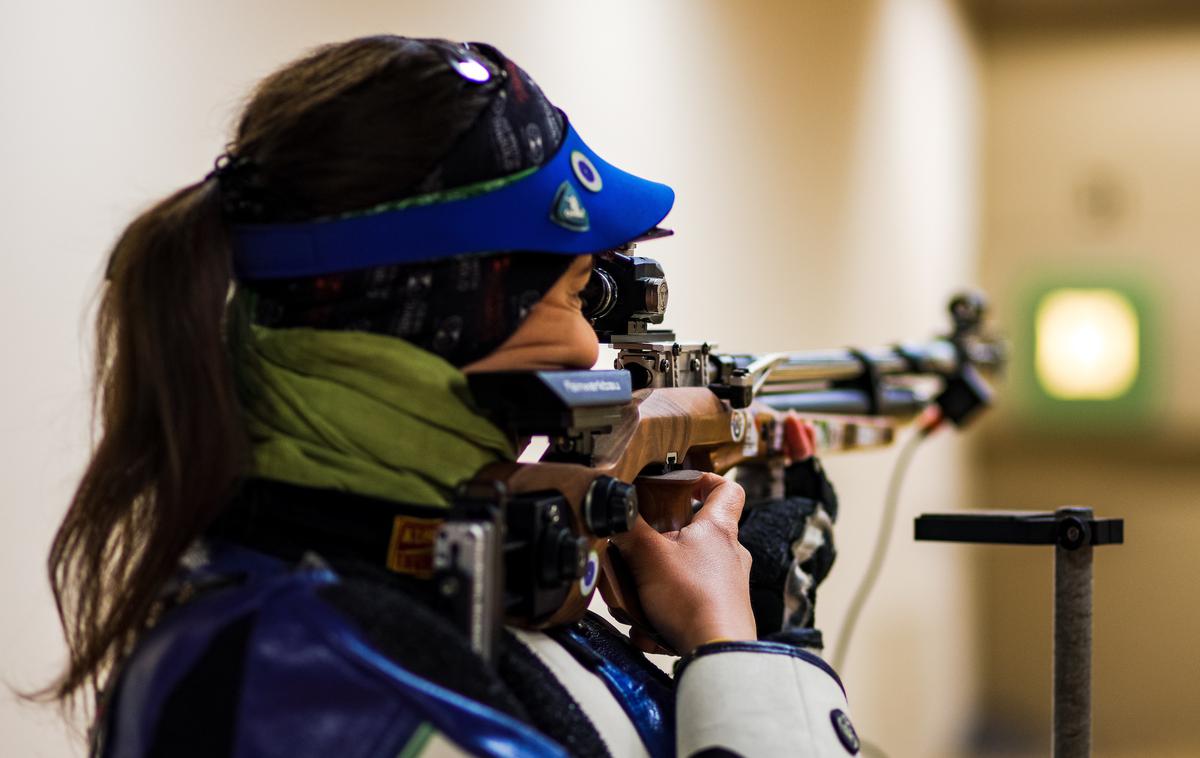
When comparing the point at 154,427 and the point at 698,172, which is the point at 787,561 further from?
the point at 698,172

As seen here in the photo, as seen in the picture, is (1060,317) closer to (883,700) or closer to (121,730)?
(883,700)

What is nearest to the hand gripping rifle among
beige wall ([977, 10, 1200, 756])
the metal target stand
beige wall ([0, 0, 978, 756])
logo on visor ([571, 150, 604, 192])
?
logo on visor ([571, 150, 604, 192])

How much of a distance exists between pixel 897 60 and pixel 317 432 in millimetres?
2596

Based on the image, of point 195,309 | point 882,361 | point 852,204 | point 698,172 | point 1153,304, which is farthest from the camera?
point 1153,304

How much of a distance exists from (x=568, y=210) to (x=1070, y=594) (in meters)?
0.65

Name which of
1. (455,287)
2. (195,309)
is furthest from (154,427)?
(455,287)

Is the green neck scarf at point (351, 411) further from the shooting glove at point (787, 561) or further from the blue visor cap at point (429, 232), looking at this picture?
the shooting glove at point (787, 561)

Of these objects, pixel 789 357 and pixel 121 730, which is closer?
pixel 121 730

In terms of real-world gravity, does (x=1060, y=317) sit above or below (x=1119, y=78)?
below

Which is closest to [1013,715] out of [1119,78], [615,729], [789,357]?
[1119,78]

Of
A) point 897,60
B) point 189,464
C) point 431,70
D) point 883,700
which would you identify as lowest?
point 883,700

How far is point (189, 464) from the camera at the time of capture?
674mm

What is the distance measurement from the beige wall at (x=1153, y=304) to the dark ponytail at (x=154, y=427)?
398 cm

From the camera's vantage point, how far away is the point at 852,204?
268cm
